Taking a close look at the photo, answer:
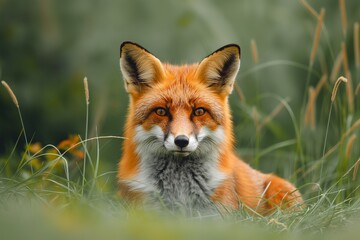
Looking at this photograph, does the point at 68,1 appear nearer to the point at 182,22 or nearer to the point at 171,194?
the point at 182,22

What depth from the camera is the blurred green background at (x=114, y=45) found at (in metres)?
9.04

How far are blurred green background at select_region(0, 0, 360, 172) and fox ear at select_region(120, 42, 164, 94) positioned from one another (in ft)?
11.0

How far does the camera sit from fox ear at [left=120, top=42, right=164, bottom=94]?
5402 millimetres

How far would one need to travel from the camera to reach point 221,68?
557cm

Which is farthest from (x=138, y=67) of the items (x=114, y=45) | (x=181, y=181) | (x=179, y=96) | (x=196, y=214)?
(x=114, y=45)

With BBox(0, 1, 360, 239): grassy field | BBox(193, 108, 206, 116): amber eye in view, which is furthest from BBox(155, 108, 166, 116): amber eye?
BBox(0, 1, 360, 239): grassy field

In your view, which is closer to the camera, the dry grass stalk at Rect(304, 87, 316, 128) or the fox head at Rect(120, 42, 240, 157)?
the fox head at Rect(120, 42, 240, 157)

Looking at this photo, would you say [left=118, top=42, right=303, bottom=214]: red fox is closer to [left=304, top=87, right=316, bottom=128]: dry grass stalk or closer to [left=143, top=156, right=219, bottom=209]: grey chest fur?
[left=143, top=156, right=219, bottom=209]: grey chest fur

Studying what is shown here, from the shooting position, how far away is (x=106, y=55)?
359 inches

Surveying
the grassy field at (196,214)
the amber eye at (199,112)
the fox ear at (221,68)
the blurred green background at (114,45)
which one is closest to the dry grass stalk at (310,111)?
the grassy field at (196,214)

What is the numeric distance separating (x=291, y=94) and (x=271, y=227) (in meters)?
4.59

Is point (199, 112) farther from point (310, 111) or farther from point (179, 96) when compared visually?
point (310, 111)

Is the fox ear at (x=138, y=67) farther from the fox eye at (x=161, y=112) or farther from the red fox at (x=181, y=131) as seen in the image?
the fox eye at (x=161, y=112)

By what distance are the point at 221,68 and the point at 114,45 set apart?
3828mm
